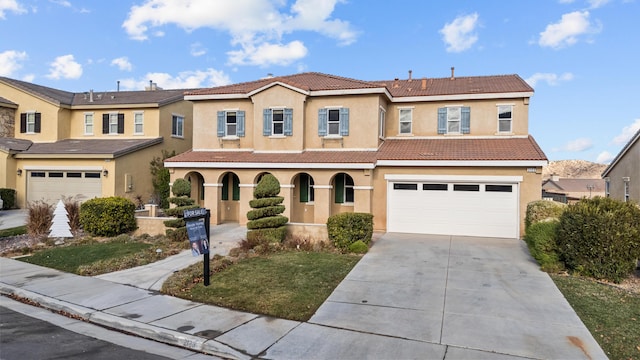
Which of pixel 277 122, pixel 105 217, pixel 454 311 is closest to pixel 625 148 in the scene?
pixel 277 122

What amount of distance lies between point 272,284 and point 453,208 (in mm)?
10123

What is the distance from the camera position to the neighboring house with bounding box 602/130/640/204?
64.8ft

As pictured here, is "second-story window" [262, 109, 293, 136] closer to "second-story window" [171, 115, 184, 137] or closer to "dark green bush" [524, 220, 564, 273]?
"second-story window" [171, 115, 184, 137]

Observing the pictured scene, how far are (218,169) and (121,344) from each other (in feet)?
43.3

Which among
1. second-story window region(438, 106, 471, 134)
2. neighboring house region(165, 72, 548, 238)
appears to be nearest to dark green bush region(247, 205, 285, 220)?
neighboring house region(165, 72, 548, 238)

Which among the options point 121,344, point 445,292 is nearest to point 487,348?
point 445,292

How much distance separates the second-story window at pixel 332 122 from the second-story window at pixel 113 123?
14.9 m

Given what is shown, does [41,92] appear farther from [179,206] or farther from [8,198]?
[179,206]

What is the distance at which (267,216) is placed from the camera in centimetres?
1462

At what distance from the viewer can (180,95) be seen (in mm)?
27469

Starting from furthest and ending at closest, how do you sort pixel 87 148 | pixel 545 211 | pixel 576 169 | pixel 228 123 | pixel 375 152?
pixel 576 169 → pixel 87 148 → pixel 228 123 → pixel 375 152 → pixel 545 211

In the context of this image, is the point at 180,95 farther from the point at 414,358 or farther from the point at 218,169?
the point at 414,358

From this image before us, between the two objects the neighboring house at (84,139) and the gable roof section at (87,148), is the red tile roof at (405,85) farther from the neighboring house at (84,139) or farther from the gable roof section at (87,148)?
the neighboring house at (84,139)

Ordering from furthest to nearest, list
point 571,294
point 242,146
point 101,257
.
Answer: point 242,146 < point 101,257 < point 571,294
